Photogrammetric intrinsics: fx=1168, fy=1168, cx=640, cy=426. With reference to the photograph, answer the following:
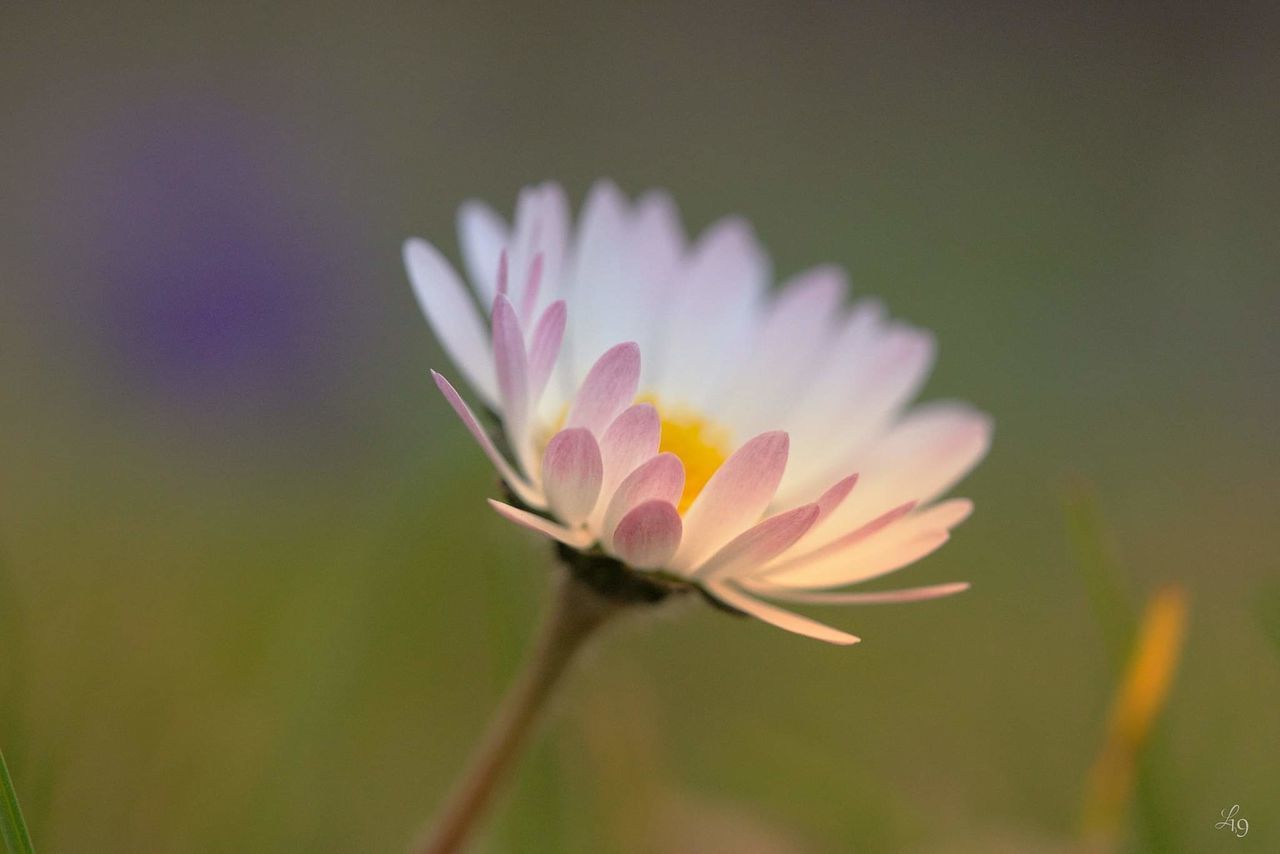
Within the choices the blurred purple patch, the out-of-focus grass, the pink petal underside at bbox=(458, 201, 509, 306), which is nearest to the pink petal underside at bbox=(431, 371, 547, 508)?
the pink petal underside at bbox=(458, 201, 509, 306)

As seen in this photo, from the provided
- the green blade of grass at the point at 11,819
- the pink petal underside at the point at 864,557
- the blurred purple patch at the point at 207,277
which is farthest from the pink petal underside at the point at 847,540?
the blurred purple patch at the point at 207,277

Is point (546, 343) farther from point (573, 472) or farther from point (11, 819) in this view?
point (11, 819)

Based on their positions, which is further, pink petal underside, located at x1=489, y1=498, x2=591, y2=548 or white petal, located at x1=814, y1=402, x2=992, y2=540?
white petal, located at x1=814, y1=402, x2=992, y2=540

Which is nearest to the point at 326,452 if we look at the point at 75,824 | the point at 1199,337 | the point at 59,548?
the point at 59,548

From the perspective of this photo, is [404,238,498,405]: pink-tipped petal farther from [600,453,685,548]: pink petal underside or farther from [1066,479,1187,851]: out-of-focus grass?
[1066,479,1187,851]: out-of-focus grass

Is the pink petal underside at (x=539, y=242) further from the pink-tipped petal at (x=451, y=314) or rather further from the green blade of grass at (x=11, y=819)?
the green blade of grass at (x=11, y=819)

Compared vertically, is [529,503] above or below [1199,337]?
below

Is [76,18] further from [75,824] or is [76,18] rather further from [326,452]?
[75,824]

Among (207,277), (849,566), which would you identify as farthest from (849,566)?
(207,277)
